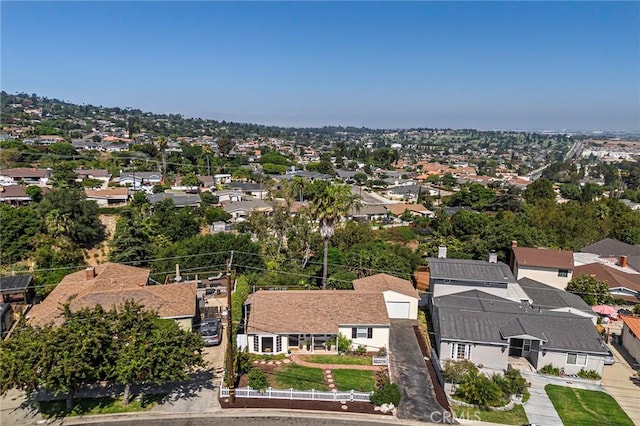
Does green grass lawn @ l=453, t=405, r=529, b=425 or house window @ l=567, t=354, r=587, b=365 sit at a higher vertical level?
house window @ l=567, t=354, r=587, b=365

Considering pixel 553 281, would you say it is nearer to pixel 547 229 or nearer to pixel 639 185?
pixel 547 229

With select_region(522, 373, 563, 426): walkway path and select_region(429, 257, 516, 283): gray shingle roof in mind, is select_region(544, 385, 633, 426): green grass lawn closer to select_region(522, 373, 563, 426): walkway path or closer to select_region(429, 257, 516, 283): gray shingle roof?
select_region(522, 373, 563, 426): walkway path

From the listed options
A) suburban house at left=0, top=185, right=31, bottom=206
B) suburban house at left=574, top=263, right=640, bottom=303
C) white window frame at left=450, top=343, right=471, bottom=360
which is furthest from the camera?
suburban house at left=0, top=185, right=31, bottom=206

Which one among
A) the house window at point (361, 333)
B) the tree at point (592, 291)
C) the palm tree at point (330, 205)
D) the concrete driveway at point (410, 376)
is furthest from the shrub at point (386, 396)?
the tree at point (592, 291)

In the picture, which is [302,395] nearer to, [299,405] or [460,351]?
[299,405]

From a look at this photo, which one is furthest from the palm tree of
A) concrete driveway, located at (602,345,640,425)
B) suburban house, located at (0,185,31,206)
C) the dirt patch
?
suburban house, located at (0,185,31,206)

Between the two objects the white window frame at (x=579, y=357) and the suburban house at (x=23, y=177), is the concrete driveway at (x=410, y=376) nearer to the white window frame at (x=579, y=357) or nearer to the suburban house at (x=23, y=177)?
the white window frame at (x=579, y=357)

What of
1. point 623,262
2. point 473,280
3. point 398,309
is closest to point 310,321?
point 398,309
